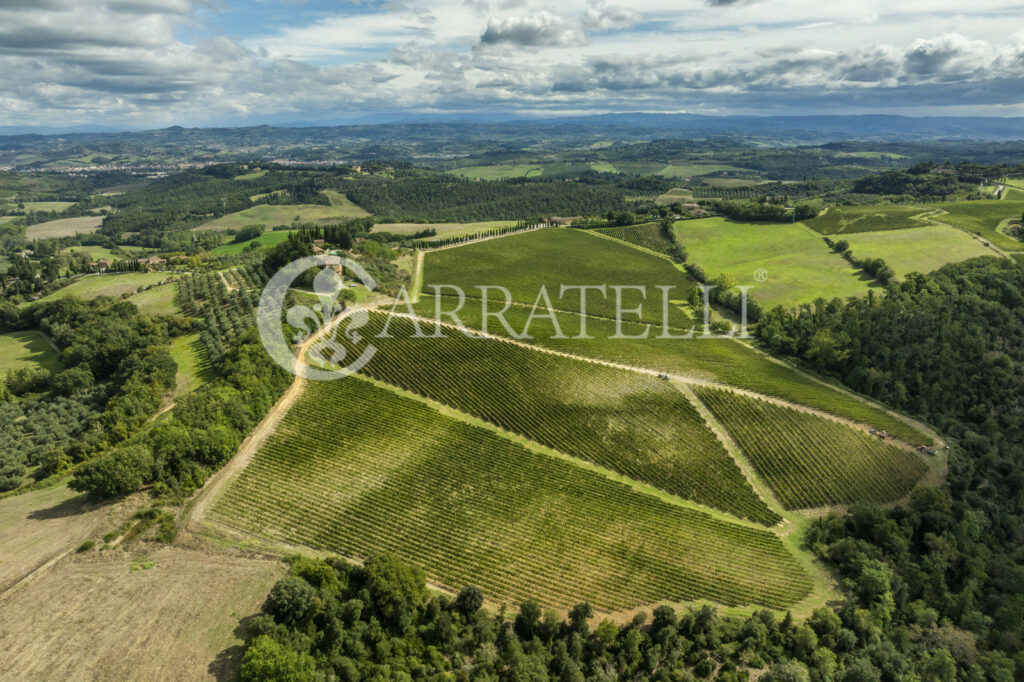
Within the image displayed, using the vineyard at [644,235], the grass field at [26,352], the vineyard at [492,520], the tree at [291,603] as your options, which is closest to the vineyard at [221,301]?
the grass field at [26,352]

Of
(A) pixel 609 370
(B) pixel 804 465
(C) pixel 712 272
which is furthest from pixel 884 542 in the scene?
(C) pixel 712 272

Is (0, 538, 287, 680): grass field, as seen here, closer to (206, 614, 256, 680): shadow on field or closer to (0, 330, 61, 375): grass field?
(206, 614, 256, 680): shadow on field

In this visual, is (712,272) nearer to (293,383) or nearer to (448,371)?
(448,371)

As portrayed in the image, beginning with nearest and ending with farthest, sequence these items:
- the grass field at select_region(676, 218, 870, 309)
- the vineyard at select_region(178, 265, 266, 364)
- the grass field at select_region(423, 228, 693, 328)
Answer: the vineyard at select_region(178, 265, 266, 364) < the grass field at select_region(423, 228, 693, 328) < the grass field at select_region(676, 218, 870, 309)

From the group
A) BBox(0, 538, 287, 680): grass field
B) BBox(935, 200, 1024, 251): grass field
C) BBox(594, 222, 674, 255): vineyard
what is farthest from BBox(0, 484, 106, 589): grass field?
BBox(935, 200, 1024, 251): grass field

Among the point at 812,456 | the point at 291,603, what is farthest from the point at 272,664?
the point at 812,456
